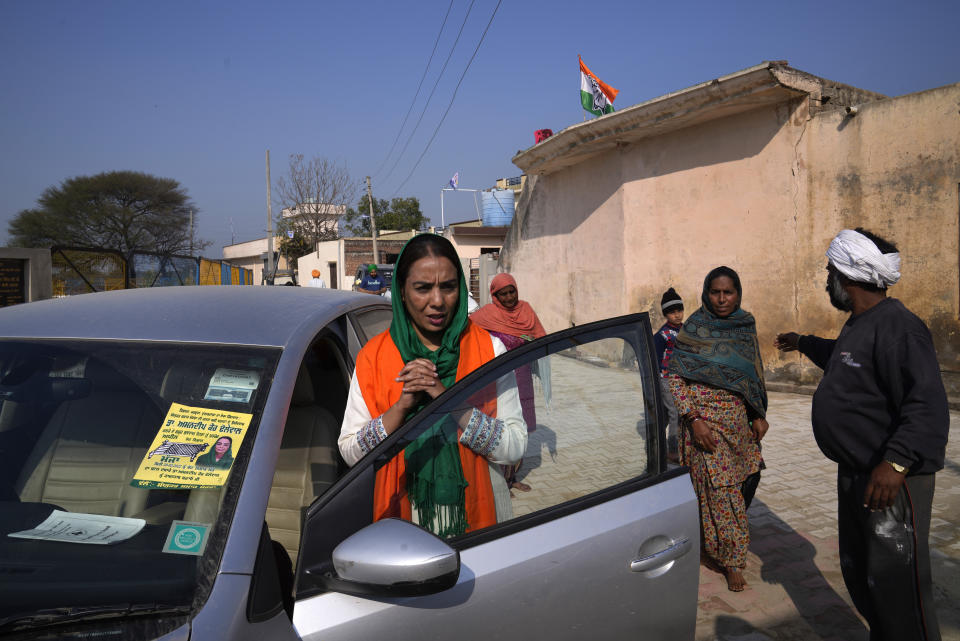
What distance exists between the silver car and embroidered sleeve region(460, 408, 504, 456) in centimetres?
6

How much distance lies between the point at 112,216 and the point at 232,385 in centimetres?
4120

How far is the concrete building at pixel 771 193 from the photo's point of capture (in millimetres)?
6711

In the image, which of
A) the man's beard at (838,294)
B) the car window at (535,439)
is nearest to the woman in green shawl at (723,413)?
the man's beard at (838,294)

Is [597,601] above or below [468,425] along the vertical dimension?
below

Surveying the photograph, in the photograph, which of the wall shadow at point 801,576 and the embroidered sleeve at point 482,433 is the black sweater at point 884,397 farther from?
the embroidered sleeve at point 482,433

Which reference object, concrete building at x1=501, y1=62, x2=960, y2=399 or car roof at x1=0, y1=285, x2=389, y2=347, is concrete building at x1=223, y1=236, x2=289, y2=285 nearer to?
concrete building at x1=501, y1=62, x2=960, y2=399

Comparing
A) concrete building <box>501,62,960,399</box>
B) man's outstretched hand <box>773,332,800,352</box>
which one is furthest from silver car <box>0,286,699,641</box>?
concrete building <box>501,62,960,399</box>

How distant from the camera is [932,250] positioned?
263 inches

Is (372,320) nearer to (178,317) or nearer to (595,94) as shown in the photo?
(178,317)

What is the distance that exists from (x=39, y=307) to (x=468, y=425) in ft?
5.48

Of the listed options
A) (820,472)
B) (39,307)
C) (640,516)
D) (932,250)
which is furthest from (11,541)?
(932,250)

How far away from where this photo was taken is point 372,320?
2936 mm

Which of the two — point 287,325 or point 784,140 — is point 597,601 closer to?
point 287,325

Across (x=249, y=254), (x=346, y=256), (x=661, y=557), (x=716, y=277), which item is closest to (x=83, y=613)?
(x=661, y=557)
